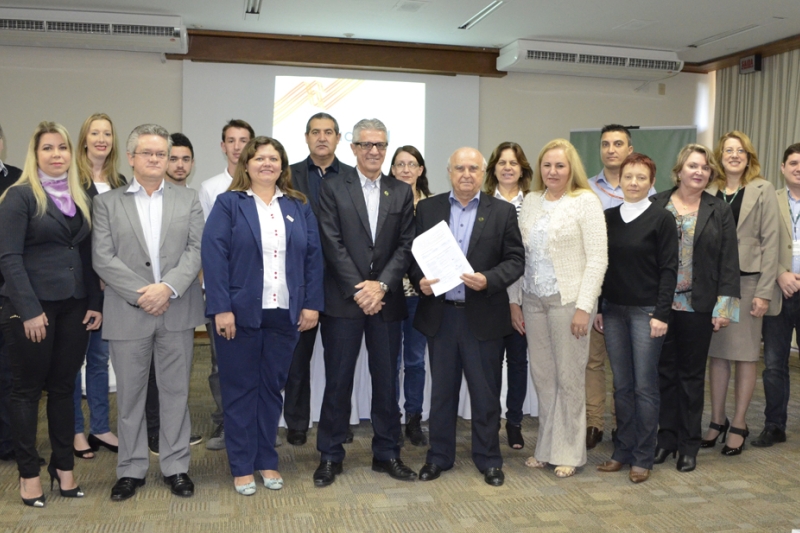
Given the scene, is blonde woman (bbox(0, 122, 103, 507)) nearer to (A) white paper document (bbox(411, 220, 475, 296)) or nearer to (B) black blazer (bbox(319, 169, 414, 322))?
(B) black blazer (bbox(319, 169, 414, 322))

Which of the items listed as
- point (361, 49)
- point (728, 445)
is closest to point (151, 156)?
point (728, 445)

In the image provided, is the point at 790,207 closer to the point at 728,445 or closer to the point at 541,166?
the point at 728,445

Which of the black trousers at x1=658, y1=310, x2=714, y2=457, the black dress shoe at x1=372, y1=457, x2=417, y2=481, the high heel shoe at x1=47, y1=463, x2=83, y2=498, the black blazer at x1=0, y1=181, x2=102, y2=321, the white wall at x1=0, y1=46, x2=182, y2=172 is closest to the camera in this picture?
the black blazer at x1=0, y1=181, x2=102, y2=321

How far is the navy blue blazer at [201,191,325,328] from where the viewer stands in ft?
9.98

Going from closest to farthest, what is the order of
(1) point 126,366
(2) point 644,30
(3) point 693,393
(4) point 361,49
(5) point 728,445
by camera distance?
(1) point 126,366, (3) point 693,393, (5) point 728,445, (2) point 644,30, (4) point 361,49

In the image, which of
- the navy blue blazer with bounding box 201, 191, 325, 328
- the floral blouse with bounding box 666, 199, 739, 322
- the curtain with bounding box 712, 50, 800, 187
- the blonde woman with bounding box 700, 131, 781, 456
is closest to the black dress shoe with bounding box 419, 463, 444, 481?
the navy blue blazer with bounding box 201, 191, 325, 328

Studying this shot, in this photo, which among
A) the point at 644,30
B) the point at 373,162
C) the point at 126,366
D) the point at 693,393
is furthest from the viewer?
the point at 644,30

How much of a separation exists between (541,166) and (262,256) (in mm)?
1440

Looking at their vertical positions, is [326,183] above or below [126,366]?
above

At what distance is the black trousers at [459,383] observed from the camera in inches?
131

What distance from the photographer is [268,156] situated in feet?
10.3

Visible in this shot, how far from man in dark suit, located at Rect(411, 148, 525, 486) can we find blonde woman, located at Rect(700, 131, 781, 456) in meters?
1.40

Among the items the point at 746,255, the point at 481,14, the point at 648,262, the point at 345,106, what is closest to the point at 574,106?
the point at 481,14

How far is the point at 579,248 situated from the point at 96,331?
2.56 m
